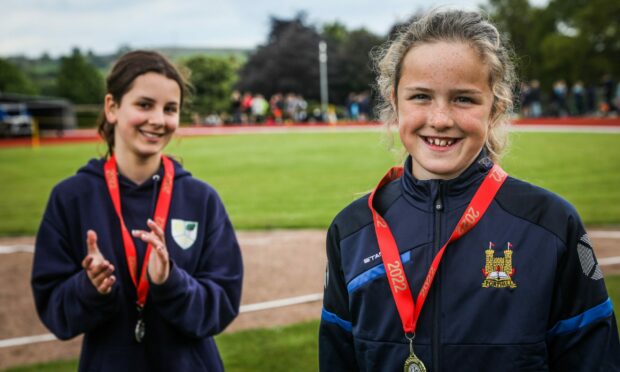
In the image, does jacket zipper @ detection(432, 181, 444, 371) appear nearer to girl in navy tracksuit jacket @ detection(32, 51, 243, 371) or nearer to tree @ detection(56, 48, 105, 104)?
girl in navy tracksuit jacket @ detection(32, 51, 243, 371)

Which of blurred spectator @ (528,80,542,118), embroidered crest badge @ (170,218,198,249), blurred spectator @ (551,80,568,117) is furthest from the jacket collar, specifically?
blurred spectator @ (528,80,542,118)

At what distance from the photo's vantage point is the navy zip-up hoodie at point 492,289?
1.82m

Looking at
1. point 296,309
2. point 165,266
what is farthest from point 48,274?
point 296,309

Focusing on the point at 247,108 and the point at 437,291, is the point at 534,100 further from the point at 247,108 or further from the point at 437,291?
the point at 437,291

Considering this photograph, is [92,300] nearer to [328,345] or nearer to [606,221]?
[328,345]

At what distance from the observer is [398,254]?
195 centimetres

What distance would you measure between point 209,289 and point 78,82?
72.9 m

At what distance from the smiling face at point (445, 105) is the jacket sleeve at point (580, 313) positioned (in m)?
0.39

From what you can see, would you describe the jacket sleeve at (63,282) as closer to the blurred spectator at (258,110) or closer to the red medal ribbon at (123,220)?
the red medal ribbon at (123,220)

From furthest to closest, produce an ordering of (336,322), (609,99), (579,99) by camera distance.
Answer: (579,99) → (609,99) → (336,322)

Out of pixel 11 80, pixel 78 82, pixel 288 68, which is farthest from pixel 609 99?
pixel 11 80

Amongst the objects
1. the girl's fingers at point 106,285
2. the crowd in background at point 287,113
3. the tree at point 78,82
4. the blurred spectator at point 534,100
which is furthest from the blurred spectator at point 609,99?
the tree at point 78,82

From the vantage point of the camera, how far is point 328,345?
2135 mm

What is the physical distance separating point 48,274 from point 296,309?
3380 millimetres
